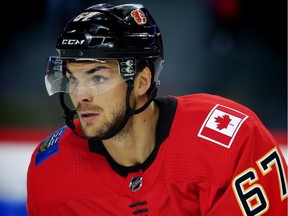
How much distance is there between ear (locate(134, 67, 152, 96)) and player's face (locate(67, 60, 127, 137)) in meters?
0.09

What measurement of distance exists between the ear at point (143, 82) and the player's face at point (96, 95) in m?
0.09

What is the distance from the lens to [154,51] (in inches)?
92.7

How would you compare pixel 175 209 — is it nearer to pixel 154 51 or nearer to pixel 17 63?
pixel 154 51

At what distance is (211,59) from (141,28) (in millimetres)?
2647

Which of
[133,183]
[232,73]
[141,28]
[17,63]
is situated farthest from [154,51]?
[17,63]

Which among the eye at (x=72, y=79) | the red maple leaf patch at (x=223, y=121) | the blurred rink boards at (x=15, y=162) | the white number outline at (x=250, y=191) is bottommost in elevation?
the blurred rink boards at (x=15, y=162)

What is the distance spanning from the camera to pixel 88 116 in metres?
2.28

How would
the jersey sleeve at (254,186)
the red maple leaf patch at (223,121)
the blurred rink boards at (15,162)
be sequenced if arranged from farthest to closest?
the blurred rink boards at (15,162) < the red maple leaf patch at (223,121) < the jersey sleeve at (254,186)

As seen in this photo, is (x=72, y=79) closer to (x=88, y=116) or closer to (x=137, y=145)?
(x=88, y=116)

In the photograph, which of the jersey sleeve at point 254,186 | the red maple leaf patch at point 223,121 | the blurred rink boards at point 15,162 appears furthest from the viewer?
the blurred rink boards at point 15,162

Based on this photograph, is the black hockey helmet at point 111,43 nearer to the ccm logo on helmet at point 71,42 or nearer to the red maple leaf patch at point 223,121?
the ccm logo on helmet at point 71,42

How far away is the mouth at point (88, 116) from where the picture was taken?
7.44 ft

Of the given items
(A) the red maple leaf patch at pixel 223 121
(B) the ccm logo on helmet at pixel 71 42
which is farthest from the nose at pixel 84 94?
(A) the red maple leaf patch at pixel 223 121

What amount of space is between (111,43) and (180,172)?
46cm
